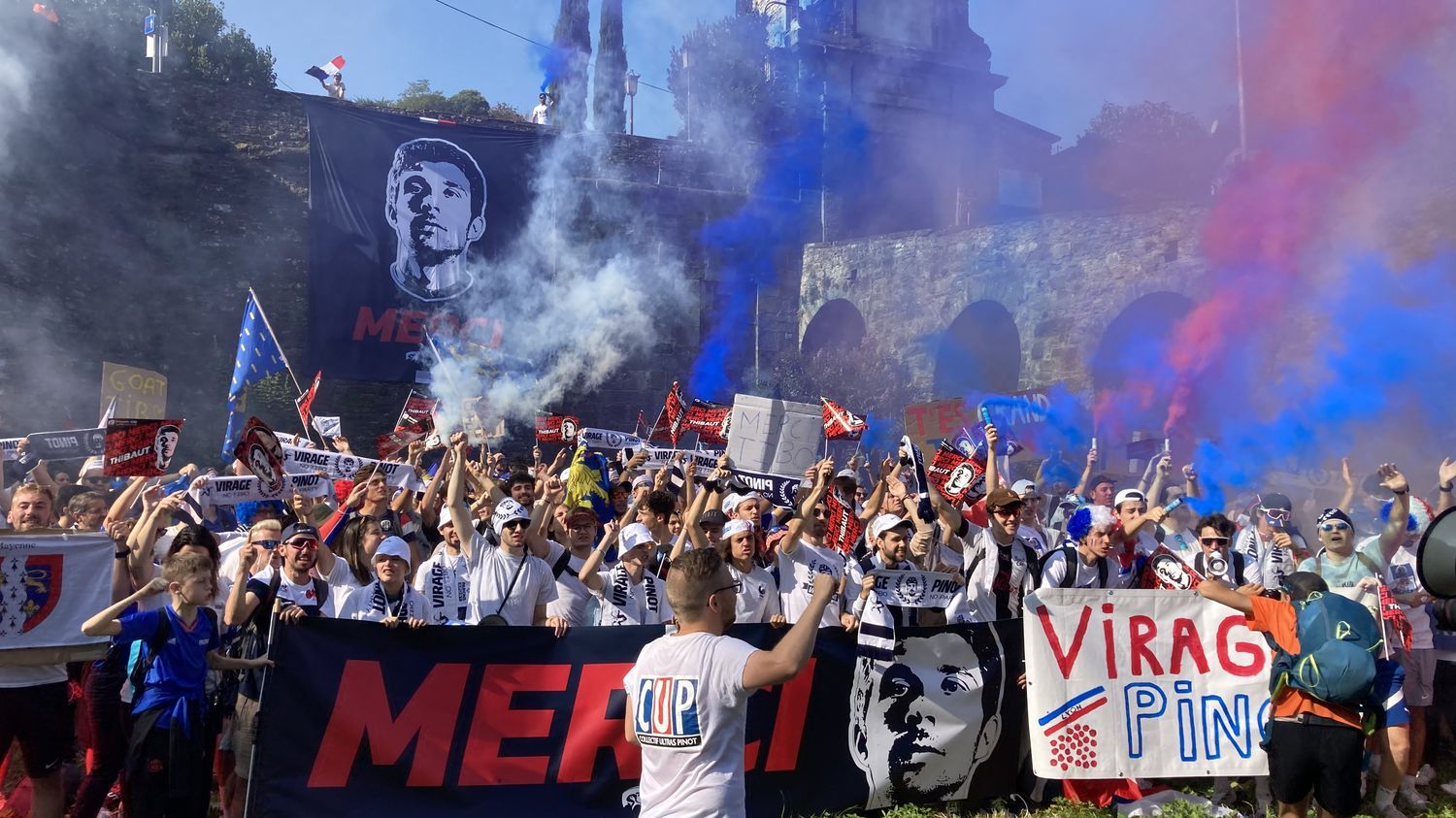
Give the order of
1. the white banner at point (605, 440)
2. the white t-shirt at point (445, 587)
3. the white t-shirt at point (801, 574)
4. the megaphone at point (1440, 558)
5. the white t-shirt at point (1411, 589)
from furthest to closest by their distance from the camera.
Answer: the white banner at point (605, 440) → the white t-shirt at point (1411, 589) → the white t-shirt at point (801, 574) → the white t-shirt at point (445, 587) → the megaphone at point (1440, 558)

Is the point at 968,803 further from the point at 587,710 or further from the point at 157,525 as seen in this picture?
the point at 157,525

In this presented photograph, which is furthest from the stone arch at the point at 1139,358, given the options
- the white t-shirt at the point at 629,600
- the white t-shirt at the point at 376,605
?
the white t-shirt at the point at 376,605

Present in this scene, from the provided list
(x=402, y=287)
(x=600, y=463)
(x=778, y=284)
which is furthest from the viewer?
(x=778, y=284)

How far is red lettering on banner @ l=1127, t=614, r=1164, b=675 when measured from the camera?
6.62 m

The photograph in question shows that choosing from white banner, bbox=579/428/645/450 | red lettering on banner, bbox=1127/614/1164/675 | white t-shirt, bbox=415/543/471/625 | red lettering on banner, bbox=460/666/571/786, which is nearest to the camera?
red lettering on banner, bbox=460/666/571/786

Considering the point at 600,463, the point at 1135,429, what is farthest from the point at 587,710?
the point at 1135,429

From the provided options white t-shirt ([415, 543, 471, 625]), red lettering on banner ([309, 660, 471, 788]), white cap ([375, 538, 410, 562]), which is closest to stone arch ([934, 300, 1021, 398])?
white t-shirt ([415, 543, 471, 625])

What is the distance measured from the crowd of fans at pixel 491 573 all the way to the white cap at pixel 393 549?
0.01 m

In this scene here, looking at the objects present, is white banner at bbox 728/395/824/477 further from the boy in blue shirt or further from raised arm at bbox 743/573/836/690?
raised arm at bbox 743/573/836/690

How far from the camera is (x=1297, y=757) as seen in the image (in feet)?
17.7

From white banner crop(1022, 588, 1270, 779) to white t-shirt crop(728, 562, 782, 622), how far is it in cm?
137

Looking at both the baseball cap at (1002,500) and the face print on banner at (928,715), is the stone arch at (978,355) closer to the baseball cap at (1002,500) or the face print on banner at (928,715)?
the baseball cap at (1002,500)

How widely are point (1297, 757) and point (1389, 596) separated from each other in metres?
2.49

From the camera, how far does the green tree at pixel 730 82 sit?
92.6 feet
